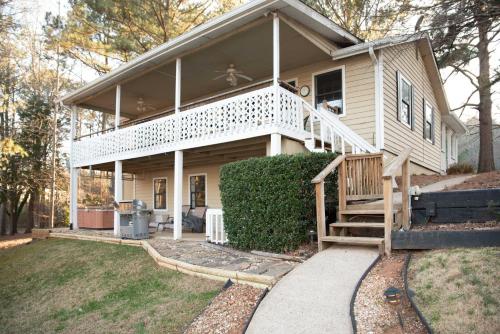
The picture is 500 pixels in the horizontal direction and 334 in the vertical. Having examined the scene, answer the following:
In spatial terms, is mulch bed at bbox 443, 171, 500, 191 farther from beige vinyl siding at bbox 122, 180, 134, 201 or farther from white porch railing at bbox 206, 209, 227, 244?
beige vinyl siding at bbox 122, 180, 134, 201

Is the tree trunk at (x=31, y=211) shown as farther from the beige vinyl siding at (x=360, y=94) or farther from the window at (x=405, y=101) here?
the window at (x=405, y=101)

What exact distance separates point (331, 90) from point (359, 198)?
4.55 metres

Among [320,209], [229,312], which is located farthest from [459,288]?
[229,312]

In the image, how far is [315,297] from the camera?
4.01m

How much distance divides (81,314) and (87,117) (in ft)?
81.2

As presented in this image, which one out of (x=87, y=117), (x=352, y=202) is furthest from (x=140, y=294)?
(x=87, y=117)

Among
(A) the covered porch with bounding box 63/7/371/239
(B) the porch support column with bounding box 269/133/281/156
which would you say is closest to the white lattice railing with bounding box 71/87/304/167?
(A) the covered porch with bounding box 63/7/371/239

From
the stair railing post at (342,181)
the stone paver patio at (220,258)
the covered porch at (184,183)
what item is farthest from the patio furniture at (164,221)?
the stair railing post at (342,181)

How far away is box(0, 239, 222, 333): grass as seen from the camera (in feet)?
15.8

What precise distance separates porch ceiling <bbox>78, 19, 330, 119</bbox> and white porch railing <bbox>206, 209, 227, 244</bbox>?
13.8 feet

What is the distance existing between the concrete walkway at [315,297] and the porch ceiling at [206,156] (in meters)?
3.75

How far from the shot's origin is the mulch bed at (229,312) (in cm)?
392

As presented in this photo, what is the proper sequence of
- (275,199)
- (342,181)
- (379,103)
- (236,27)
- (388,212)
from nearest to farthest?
1. (388,212)
2. (275,199)
3. (342,181)
4. (236,27)
5. (379,103)

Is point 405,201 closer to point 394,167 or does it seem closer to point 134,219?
point 394,167
